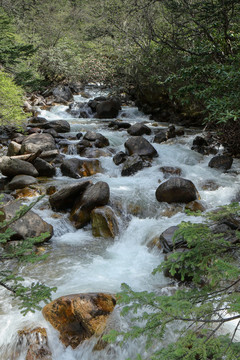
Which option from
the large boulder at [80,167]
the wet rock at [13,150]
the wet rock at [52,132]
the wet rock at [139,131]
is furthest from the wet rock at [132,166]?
the wet rock at [52,132]

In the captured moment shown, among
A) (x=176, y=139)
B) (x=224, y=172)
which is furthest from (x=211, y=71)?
(x=176, y=139)

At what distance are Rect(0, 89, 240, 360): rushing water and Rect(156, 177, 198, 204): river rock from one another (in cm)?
30

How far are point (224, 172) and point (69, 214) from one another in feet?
18.6

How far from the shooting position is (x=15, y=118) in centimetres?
970

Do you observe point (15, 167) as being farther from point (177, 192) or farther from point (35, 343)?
point (35, 343)

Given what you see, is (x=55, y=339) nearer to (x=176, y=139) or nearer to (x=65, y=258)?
(x=65, y=258)

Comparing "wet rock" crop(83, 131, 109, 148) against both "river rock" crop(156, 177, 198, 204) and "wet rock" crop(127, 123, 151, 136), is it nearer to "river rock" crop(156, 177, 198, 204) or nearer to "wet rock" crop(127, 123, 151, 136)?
"wet rock" crop(127, 123, 151, 136)

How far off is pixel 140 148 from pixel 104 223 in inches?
200

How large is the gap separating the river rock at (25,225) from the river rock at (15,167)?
8.83 ft

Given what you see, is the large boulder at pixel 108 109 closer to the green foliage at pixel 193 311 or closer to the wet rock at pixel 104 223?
the wet rock at pixel 104 223

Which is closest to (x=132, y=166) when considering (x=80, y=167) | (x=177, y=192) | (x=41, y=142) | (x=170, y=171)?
(x=170, y=171)

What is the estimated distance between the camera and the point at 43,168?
31.3ft

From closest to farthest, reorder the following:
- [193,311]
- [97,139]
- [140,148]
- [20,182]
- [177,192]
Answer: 1. [193,311]
2. [177,192]
3. [20,182]
4. [140,148]
5. [97,139]

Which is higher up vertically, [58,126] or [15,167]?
[58,126]
